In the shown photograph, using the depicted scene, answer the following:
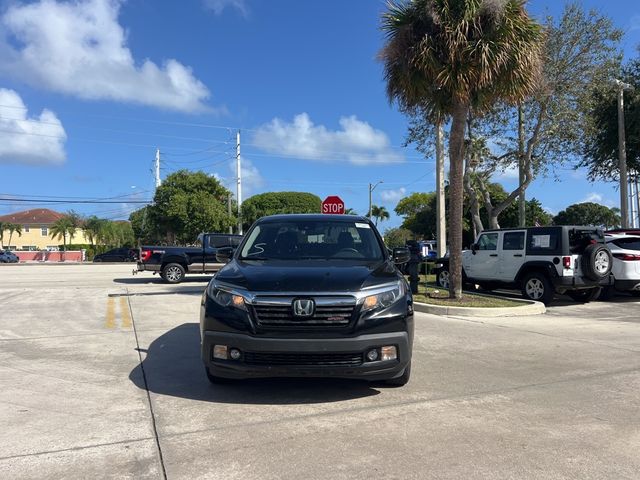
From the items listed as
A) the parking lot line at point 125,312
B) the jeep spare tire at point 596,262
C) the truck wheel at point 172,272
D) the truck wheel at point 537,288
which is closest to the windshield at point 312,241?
the parking lot line at point 125,312

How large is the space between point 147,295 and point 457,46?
1051 cm

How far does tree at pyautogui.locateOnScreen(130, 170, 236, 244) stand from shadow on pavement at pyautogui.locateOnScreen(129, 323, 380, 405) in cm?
3932

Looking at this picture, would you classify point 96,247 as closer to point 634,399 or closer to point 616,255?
point 616,255

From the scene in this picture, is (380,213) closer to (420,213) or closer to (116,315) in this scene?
(420,213)

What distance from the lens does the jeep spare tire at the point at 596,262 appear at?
11.9 metres

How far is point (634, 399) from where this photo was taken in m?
5.23

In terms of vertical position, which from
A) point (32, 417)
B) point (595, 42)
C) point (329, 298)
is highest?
point (595, 42)

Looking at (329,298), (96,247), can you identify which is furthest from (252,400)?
(96,247)

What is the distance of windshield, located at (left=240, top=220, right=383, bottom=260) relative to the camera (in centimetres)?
593

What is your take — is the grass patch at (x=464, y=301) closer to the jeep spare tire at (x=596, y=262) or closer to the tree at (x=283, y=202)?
the jeep spare tire at (x=596, y=262)

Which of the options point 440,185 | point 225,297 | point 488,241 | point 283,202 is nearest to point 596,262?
point 488,241

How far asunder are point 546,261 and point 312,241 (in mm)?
8348

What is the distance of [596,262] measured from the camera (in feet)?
39.3

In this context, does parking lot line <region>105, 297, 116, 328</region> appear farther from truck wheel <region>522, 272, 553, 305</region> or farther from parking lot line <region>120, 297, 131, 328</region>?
truck wheel <region>522, 272, 553, 305</region>
